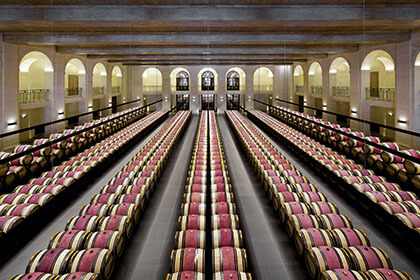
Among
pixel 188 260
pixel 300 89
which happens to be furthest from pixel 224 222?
pixel 300 89

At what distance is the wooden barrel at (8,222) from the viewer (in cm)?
457

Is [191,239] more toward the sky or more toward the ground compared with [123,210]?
more toward the ground

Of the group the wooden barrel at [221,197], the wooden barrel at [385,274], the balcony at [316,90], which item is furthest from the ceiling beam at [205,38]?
the balcony at [316,90]

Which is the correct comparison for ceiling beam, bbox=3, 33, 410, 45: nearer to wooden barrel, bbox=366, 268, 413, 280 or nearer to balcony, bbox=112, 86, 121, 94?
wooden barrel, bbox=366, 268, 413, 280

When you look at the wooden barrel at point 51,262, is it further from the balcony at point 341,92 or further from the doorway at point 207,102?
the doorway at point 207,102

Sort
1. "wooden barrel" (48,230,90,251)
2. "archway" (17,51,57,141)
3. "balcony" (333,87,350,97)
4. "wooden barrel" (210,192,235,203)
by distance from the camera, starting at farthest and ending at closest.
A: "balcony" (333,87,350,97) → "archway" (17,51,57,141) → "wooden barrel" (210,192,235,203) → "wooden barrel" (48,230,90,251)

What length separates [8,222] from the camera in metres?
4.66

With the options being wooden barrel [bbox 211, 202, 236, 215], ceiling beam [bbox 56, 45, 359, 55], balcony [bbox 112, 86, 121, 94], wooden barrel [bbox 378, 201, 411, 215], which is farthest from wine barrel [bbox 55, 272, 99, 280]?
balcony [bbox 112, 86, 121, 94]

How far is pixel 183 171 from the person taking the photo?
31.4 feet

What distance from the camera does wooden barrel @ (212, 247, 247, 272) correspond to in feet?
11.7

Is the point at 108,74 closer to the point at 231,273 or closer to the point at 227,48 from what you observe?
the point at 227,48

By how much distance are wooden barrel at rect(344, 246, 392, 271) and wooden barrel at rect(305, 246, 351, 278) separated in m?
0.09

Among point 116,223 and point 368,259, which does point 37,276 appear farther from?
point 368,259

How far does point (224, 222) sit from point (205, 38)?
908 cm
